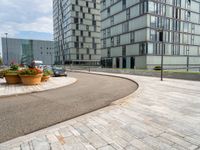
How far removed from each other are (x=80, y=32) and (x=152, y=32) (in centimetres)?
3880

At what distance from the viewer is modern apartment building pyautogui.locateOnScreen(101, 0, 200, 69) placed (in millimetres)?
33562

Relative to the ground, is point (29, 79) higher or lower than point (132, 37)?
lower

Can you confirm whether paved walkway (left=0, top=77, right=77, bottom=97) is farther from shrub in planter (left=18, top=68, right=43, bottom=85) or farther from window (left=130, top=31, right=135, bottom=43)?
window (left=130, top=31, right=135, bottom=43)

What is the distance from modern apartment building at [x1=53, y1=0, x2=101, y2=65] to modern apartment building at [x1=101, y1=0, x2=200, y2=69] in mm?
21867

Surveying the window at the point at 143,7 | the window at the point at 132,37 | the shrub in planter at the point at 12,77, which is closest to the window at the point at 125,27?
the window at the point at 132,37

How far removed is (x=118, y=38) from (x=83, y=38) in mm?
27896

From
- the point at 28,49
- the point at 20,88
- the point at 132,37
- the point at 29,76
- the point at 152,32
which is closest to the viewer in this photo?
the point at 20,88

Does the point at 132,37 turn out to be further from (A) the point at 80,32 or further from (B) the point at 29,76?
(A) the point at 80,32

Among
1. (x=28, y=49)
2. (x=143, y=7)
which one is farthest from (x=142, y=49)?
(x=28, y=49)

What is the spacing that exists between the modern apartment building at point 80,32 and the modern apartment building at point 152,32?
71.7 feet

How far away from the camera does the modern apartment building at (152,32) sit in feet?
110

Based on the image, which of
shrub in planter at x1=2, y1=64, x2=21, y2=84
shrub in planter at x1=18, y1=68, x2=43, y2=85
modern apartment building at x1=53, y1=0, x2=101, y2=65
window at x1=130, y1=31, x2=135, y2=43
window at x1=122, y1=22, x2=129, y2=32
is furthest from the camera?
modern apartment building at x1=53, y1=0, x2=101, y2=65

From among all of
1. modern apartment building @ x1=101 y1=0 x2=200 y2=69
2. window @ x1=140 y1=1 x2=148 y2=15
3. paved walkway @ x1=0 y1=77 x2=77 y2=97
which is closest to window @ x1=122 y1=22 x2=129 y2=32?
modern apartment building @ x1=101 y1=0 x2=200 y2=69

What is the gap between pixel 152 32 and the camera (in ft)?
111
